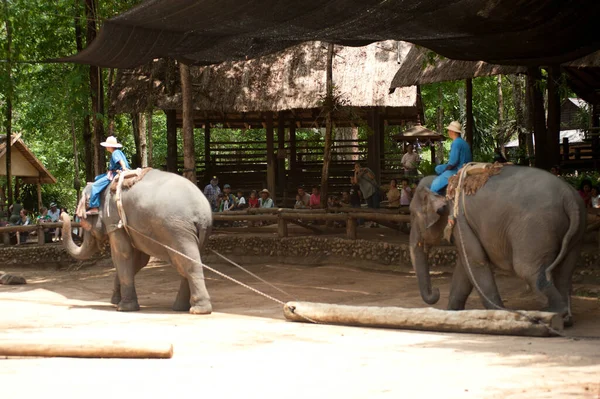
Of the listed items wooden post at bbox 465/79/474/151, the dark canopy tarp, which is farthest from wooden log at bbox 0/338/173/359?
wooden post at bbox 465/79/474/151

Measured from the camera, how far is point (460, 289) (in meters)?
10.4

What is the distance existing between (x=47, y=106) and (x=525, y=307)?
643 inches

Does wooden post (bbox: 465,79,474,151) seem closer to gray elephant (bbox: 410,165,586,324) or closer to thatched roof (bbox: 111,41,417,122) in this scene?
thatched roof (bbox: 111,41,417,122)

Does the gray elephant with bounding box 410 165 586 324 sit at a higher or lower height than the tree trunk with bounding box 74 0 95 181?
lower

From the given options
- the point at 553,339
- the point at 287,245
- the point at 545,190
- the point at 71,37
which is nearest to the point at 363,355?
the point at 553,339

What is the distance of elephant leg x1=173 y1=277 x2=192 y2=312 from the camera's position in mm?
11891

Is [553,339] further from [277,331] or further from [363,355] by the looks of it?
[277,331]

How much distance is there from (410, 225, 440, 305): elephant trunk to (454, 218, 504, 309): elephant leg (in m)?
0.53

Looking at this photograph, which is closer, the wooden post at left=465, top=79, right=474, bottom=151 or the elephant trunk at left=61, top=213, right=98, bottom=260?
the elephant trunk at left=61, top=213, right=98, bottom=260

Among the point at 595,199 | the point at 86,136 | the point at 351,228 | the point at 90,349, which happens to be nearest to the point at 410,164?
the point at 351,228

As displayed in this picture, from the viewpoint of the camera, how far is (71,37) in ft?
76.4

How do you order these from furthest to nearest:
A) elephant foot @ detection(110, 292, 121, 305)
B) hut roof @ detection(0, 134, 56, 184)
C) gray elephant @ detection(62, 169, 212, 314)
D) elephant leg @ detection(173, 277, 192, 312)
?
hut roof @ detection(0, 134, 56, 184), elephant foot @ detection(110, 292, 121, 305), elephant leg @ detection(173, 277, 192, 312), gray elephant @ detection(62, 169, 212, 314)

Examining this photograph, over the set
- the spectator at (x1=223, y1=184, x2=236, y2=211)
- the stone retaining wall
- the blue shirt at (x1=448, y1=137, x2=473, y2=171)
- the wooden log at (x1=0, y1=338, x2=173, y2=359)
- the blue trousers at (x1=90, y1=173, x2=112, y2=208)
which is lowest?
the stone retaining wall

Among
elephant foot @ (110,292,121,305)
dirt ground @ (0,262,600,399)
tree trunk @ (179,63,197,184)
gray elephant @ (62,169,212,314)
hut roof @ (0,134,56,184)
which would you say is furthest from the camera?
hut roof @ (0,134,56,184)
